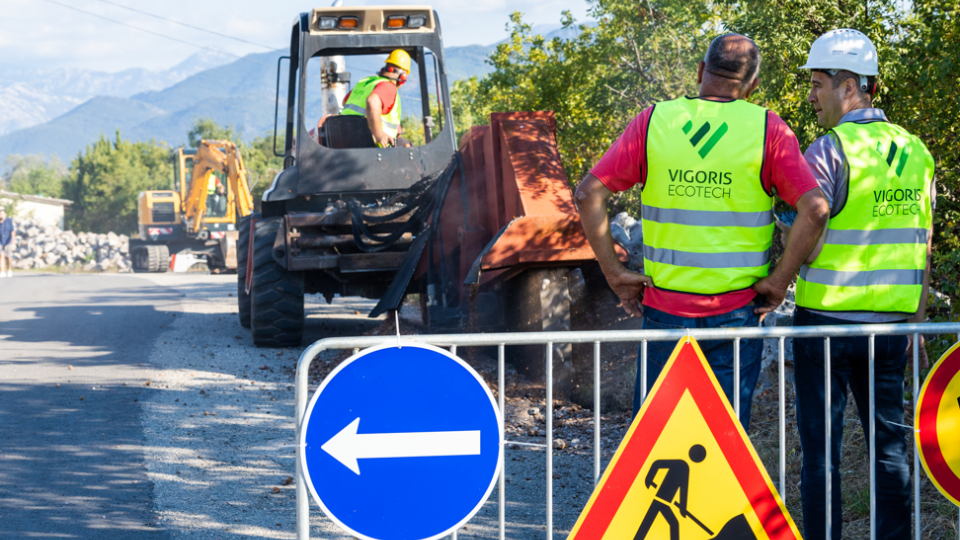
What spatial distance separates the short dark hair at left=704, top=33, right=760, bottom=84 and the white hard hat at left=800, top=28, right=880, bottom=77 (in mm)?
343

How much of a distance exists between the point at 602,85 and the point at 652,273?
25.3 ft

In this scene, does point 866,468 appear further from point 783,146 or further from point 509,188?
point 509,188

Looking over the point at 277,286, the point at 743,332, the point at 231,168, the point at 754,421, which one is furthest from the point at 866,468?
the point at 231,168

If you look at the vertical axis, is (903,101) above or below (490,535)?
above

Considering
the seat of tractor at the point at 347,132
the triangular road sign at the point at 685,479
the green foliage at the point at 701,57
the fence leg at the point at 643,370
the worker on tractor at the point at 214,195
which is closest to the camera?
the triangular road sign at the point at 685,479

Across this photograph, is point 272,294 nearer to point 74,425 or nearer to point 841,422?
point 74,425

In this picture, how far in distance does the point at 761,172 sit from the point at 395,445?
63.6 inches

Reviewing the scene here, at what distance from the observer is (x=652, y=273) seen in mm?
3088

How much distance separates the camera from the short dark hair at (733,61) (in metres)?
2.93

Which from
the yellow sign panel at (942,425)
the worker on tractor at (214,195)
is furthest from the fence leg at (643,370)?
the worker on tractor at (214,195)

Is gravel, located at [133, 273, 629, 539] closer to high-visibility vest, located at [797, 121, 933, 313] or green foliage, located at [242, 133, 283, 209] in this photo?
high-visibility vest, located at [797, 121, 933, 313]

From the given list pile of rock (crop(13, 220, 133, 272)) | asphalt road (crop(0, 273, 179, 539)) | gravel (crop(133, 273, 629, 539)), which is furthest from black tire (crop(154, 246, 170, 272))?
gravel (crop(133, 273, 629, 539))

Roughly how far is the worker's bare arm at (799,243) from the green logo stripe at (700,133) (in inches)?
16.3

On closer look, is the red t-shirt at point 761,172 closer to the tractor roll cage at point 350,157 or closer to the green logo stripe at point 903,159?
the green logo stripe at point 903,159
